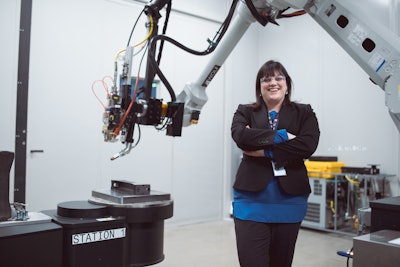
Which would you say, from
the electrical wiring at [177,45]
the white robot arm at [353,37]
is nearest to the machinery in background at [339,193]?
the white robot arm at [353,37]

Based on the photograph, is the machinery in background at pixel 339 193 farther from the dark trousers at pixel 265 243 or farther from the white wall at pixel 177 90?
the dark trousers at pixel 265 243

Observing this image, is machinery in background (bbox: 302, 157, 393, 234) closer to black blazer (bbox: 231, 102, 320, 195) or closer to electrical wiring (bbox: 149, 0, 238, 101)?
black blazer (bbox: 231, 102, 320, 195)

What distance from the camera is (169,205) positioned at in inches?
77.2

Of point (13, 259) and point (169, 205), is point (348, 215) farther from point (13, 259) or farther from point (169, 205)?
point (13, 259)

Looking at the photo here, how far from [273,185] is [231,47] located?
753mm

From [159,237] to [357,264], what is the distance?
3.18 feet

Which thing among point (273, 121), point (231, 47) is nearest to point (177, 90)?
point (231, 47)

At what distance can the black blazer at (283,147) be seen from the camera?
5.82 ft

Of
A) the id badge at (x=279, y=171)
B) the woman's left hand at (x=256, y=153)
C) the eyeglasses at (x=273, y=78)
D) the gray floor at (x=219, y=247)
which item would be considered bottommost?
the gray floor at (x=219, y=247)

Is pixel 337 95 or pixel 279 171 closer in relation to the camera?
pixel 279 171

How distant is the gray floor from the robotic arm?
1866 millimetres

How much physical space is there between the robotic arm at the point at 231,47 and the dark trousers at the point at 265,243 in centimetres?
59

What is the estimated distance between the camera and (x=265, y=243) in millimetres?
1753

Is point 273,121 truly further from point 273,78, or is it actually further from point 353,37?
point 353,37
